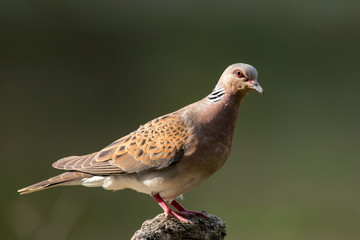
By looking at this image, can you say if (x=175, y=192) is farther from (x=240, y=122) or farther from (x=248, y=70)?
(x=240, y=122)

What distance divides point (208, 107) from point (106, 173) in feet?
2.33

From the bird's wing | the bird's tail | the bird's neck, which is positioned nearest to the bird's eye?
the bird's neck

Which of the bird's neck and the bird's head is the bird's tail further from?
the bird's head

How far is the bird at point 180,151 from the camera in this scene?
3.50 metres

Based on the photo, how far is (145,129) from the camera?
12.3 feet

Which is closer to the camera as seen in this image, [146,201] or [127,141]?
[127,141]

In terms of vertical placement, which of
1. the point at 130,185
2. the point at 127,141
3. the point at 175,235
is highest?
the point at 127,141

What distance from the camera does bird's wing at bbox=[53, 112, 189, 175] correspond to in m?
3.55

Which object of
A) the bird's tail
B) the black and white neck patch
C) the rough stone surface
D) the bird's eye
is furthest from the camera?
the bird's tail

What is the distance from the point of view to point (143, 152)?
3641 mm

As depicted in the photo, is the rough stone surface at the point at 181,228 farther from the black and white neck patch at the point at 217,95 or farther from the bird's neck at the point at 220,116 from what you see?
the black and white neck patch at the point at 217,95

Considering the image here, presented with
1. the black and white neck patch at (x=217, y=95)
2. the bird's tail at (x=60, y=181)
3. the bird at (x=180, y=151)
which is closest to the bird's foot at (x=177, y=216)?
→ the bird at (x=180, y=151)

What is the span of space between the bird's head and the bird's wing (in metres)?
0.34

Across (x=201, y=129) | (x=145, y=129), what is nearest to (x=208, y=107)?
(x=201, y=129)
